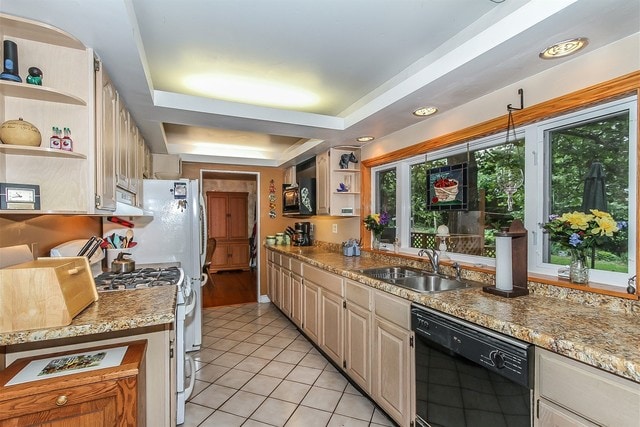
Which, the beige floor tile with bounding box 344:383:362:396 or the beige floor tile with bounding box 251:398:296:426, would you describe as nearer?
the beige floor tile with bounding box 251:398:296:426

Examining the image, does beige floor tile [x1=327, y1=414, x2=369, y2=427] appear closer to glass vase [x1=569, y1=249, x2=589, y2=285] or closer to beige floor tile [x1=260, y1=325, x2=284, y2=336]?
glass vase [x1=569, y1=249, x2=589, y2=285]

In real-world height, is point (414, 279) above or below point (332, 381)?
above

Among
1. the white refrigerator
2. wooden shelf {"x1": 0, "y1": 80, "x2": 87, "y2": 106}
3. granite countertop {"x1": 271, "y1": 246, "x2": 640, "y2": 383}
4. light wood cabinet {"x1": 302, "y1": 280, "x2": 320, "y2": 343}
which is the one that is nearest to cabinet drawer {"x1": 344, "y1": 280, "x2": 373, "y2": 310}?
granite countertop {"x1": 271, "y1": 246, "x2": 640, "y2": 383}

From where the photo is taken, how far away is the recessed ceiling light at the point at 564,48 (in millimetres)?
1409

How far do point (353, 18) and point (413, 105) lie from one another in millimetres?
815

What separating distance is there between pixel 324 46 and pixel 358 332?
1916mm

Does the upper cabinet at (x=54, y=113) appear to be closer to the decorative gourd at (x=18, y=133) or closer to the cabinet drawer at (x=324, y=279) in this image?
the decorative gourd at (x=18, y=133)

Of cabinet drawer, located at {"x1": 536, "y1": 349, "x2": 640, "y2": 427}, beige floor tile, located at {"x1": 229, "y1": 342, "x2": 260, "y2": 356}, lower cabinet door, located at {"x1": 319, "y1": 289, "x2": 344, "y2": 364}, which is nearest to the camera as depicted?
cabinet drawer, located at {"x1": 536, "y1": 349, "x2": 640, "y2": 427}

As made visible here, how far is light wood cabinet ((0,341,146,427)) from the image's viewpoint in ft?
3.43

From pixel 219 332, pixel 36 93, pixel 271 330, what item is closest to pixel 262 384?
pixel 271 330

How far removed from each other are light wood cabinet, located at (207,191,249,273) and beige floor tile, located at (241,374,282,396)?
4.94 metres

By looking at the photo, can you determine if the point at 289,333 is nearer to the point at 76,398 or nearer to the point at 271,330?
the point at 271,330

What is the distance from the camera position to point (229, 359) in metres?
2.88

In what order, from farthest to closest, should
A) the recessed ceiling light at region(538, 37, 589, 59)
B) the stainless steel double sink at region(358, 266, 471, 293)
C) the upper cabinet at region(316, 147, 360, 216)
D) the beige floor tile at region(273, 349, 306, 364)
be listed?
the upper cabinet at region(316, 147, 360, 216)
the beige floor tile at region(273, 349, 306, 364)
the stainless steel double sink at region(358, 266, 471, 293)
the recessed ceiling light at region(538, 37, 589, 59)
